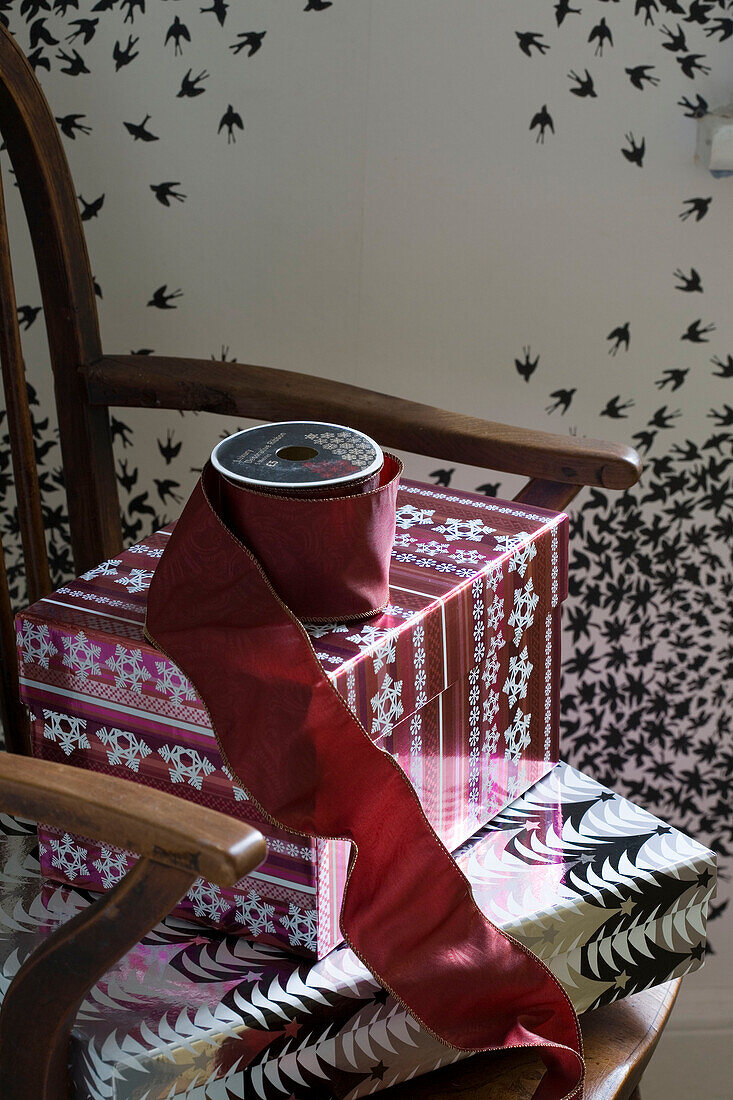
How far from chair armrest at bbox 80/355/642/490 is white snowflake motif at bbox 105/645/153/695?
0.30 m

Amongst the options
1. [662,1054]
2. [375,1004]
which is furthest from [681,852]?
[662,1054]

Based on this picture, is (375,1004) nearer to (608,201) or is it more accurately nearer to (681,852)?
(681,852)

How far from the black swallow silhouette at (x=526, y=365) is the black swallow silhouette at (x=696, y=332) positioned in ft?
0.51

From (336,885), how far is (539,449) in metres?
0.37


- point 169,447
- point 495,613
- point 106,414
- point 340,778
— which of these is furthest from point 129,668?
point 169,447

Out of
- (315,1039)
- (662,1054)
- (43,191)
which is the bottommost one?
(662,1054)

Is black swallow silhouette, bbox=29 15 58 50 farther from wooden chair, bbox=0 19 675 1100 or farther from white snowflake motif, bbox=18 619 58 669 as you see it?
white snowflake motif, bbox=18 619 58 669

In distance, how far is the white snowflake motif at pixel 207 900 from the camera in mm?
735

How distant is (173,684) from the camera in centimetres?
69

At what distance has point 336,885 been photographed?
718 millimetres

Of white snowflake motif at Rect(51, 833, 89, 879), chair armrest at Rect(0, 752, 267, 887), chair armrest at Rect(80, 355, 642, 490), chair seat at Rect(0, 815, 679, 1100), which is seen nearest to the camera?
chair armrest at Rect(0, 752, 267, 887)

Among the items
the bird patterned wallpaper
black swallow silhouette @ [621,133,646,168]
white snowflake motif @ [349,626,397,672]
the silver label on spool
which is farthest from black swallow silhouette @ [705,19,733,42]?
white snowflake motif @ [349,626,397,672]

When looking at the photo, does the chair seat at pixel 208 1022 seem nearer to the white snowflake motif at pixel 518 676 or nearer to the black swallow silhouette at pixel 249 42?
the white snowflake motif at pixel 518 676

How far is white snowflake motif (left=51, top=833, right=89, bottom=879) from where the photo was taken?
0.76 metres
